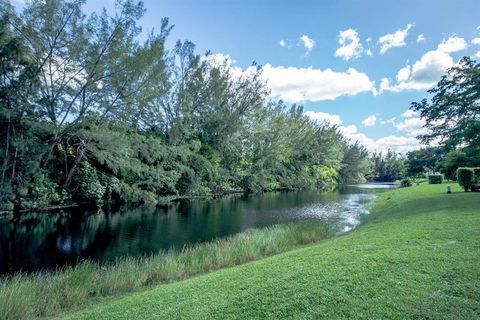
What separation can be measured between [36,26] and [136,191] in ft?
53.5

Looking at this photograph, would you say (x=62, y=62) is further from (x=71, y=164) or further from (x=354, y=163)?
(x=354, y=163)

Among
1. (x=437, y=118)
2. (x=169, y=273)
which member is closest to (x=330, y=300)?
(x=169, y=273)

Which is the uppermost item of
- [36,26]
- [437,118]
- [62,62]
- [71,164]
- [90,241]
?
[36,26]

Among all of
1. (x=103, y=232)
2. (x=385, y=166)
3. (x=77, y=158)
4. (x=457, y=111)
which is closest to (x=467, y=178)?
(x=457, y=111)

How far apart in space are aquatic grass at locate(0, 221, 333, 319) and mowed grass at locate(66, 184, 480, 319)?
4.42 feet

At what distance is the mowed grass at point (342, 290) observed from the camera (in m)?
4.88

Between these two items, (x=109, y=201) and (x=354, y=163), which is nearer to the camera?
(x=109, y=201)

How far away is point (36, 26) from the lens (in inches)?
885

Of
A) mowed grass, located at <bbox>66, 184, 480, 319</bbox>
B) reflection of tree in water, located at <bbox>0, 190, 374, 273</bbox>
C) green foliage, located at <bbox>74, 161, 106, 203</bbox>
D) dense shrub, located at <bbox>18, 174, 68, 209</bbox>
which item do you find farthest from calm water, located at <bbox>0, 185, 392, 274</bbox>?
mowed grass, located at <bbox>66, 184, 480, 319</bbox>

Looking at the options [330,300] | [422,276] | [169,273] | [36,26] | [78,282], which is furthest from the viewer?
[36,26]

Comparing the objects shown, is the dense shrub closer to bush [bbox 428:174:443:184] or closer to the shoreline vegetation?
the shoreline vegetation

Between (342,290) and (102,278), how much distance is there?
281 inches

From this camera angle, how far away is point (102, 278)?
914 cm

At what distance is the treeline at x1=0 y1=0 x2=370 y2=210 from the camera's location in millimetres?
22422
